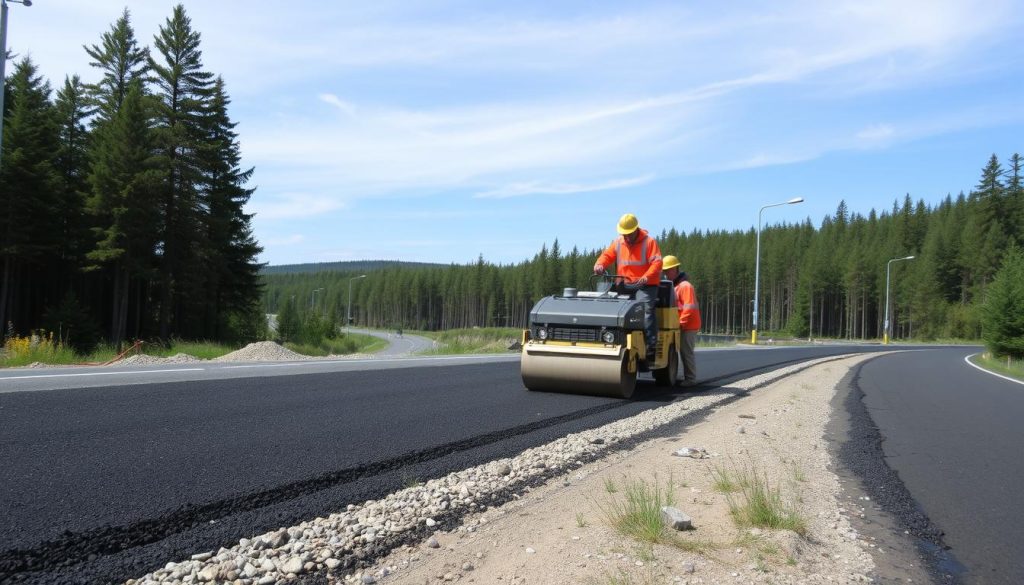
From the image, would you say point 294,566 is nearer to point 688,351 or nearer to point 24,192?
point 688,351

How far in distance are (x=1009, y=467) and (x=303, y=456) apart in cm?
648

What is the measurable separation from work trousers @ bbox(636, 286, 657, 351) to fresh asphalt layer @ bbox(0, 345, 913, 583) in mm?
1011

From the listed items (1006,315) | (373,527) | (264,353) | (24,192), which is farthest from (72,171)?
(1006,315)

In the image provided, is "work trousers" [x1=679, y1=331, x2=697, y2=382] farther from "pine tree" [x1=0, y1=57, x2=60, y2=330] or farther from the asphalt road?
"pine tree" [x1=0, y1=57, x2=60, y2=330]

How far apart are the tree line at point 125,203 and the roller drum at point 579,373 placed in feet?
85.6

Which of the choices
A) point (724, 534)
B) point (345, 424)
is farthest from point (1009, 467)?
point (345, 424)

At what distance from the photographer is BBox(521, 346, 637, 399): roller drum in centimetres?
916

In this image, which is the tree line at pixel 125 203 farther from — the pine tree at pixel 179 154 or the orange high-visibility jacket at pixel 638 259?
the orange high-visibility jacket at pixel 638 259

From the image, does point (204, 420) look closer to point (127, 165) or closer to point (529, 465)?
point (529, 465)

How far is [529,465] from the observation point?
5453 mm

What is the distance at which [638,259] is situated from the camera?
33.7 ft

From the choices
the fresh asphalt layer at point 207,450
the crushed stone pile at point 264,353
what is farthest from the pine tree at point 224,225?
the fresh asphalt layer at point 207,450

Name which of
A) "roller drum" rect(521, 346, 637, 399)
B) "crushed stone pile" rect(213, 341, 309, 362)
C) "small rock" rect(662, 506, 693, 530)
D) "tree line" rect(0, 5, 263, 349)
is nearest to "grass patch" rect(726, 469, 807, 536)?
"small rock" rect(662, 506, 693, 530)

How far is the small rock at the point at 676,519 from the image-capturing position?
12.6ft
